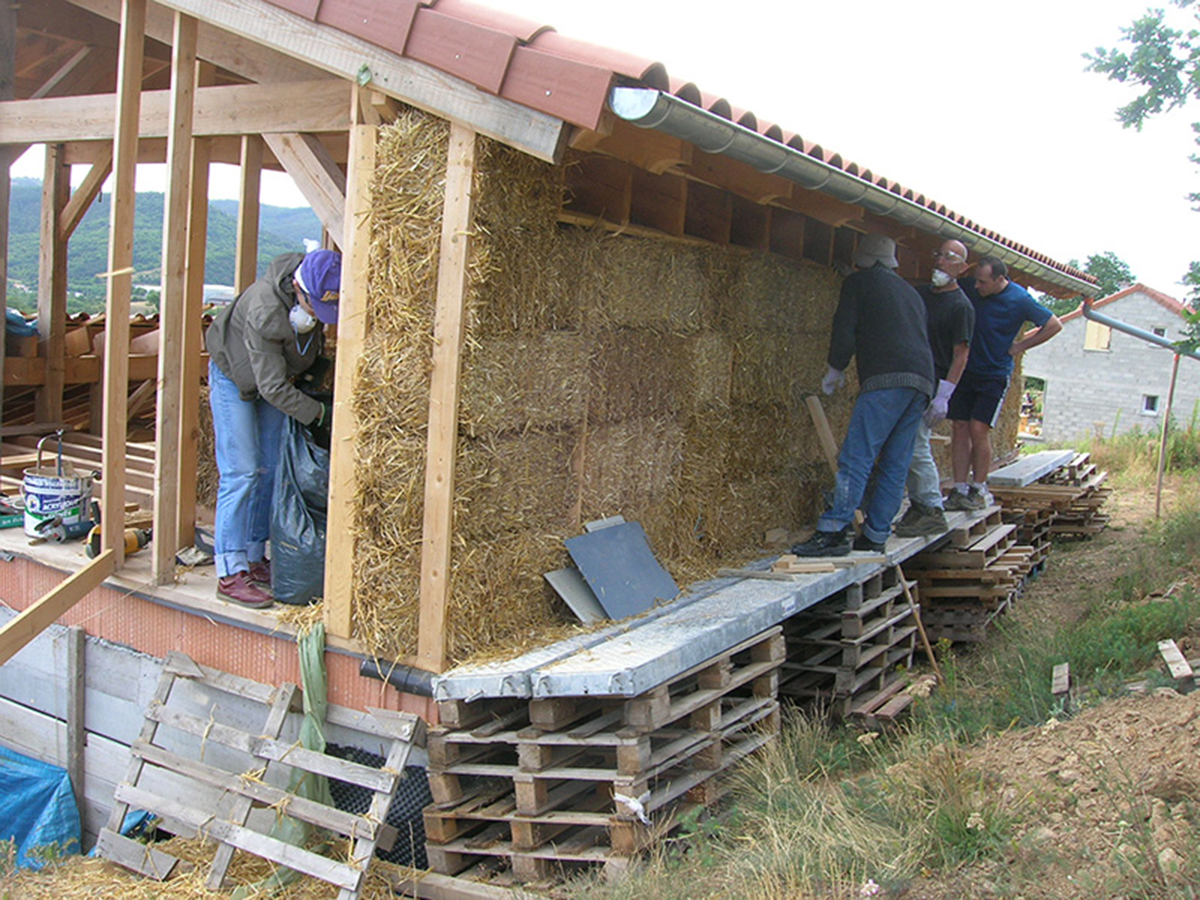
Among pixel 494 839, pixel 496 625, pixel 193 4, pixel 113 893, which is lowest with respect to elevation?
pixel 113 893

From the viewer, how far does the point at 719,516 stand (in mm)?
6547

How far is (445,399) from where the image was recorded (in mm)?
4391

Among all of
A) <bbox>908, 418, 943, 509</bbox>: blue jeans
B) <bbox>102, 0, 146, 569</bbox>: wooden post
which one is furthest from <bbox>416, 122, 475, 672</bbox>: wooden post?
<bbox>908, 418, 943, 509</bbox>: blue jeans

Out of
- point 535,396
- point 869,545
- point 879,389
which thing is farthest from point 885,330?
point 535,396

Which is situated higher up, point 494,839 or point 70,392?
point 70,392

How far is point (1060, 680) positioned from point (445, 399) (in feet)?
12.5

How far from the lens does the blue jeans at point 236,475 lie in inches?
209

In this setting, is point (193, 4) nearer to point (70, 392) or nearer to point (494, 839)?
point (494, 839)

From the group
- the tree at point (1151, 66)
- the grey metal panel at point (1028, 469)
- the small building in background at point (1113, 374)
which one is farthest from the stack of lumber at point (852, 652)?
the small building in background at point (1113, 374)

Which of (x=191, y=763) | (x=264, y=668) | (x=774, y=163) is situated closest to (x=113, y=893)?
(x=191, y=763)

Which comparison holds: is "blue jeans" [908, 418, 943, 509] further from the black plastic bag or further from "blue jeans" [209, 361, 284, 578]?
"blue jeans" [209, 361, 284, 578]

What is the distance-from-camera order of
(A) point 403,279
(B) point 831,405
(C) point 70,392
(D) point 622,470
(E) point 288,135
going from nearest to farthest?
(A) point 403,279
(E) point 288,135
(D) point 622,470
(B) point 831,405
(C) point 70,392

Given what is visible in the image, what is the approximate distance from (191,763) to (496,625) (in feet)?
5.74

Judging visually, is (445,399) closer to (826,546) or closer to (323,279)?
(323,279)
